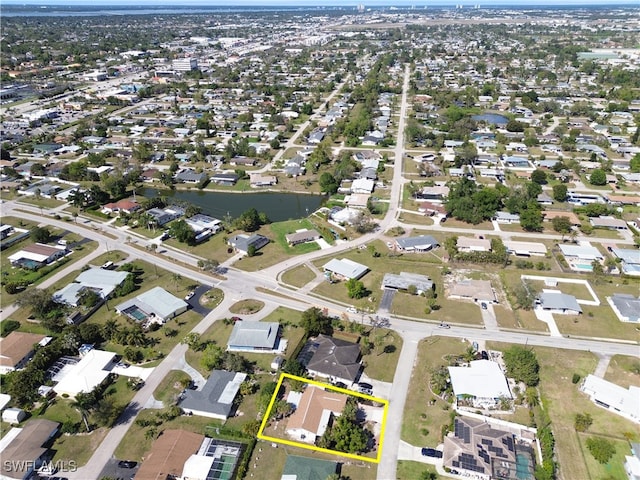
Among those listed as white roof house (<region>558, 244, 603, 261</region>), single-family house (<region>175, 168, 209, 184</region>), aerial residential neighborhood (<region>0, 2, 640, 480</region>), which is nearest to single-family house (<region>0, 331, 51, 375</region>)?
aerial residential neighborhood (<region>0, 2, 640, 480</region>)

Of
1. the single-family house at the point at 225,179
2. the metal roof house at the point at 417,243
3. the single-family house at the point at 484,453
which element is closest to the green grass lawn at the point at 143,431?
the single-family house at the point at 484,453

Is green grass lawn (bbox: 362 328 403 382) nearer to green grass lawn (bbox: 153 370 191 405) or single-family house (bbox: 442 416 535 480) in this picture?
single-family house (bbox: 442 416 535 480)

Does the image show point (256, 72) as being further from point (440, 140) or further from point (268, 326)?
point (268, 326)

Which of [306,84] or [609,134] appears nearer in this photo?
[609,134]

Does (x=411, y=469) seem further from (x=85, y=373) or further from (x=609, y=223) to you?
(x=609, y=223)

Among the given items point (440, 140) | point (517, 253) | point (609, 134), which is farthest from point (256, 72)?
point (517, 253)

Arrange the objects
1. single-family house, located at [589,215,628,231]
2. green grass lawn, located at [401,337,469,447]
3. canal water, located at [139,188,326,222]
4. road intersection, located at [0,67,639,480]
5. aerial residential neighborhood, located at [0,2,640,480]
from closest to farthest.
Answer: aerial residential neighborhood, located at [0,2,640,480], green grass lawn, located at [401,337,469,447], road intersection, located at [0,67,639,480], single-family house, located at [589,215,628,231], canal water, located at [139,188,326,222]

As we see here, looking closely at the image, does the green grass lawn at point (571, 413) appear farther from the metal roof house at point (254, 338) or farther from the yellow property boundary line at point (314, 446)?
the metal roof house at point (254, 338)
